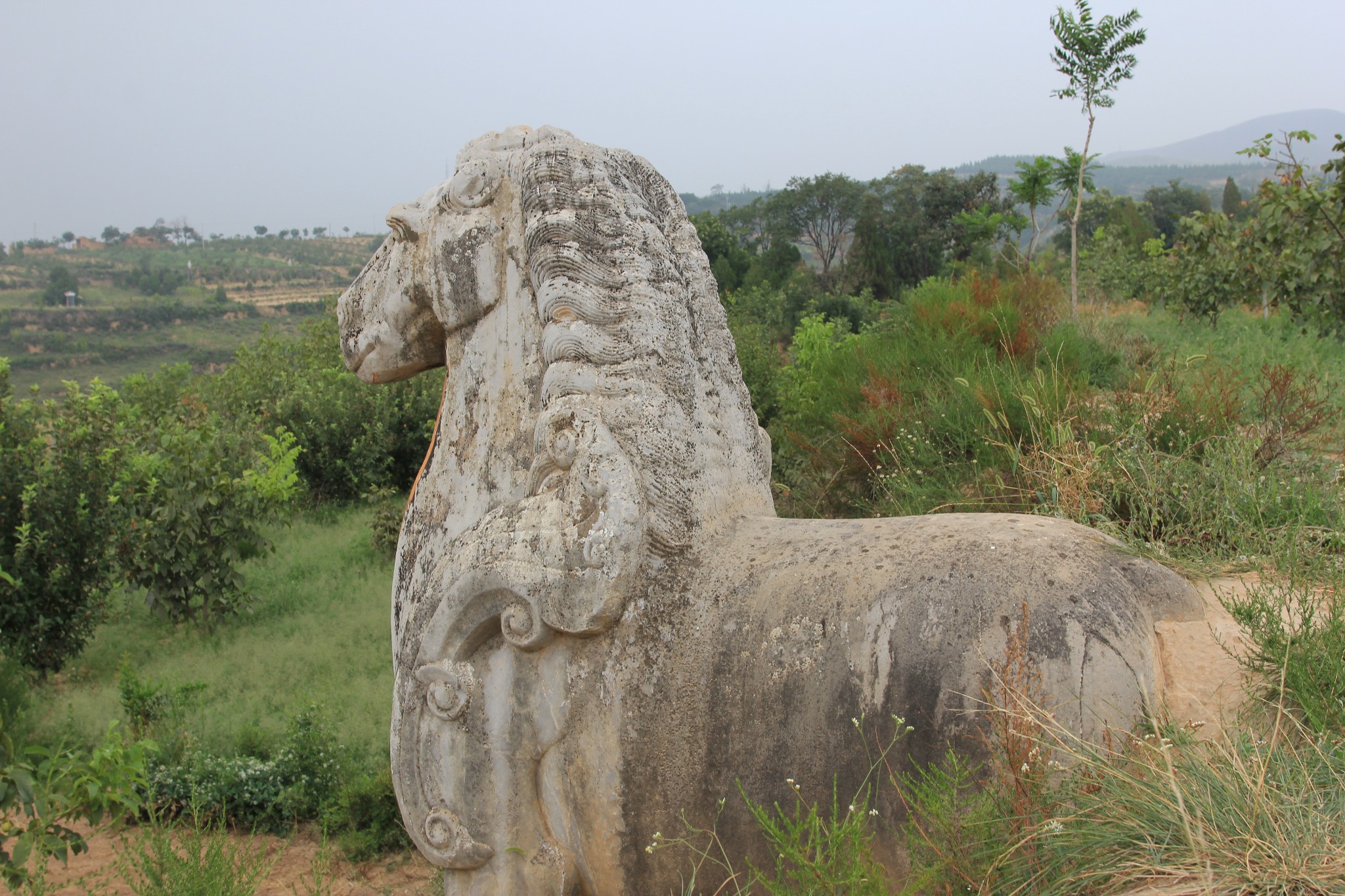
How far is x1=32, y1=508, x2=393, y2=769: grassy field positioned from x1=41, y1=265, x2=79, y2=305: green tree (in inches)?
1304

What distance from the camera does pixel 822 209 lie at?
44000 millimetres

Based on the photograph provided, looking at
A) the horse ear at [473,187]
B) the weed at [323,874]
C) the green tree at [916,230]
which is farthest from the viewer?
the green tree at [916,230]

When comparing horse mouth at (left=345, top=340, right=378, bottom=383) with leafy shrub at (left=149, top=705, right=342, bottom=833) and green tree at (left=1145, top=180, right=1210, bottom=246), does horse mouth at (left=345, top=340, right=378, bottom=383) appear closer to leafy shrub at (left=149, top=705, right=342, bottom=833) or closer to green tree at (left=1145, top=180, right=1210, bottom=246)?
leafy shrub at (left=149, top=705, right=342, bottom=833)

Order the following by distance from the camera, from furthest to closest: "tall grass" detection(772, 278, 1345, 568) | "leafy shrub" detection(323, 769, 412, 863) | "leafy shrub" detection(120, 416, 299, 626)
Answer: "leafy shrub" detection(120, 416, 299, 626), "leafy shrub" detection(323, 769, 412, 863), "tall grass" detection(772, 278, 1345, 568)

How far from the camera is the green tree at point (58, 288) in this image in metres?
35.5

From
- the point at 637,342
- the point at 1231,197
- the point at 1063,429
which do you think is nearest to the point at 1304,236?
the point at 1063,429

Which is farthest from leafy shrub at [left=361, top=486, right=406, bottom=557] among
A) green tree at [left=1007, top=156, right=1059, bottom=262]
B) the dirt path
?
green tree at [left=1007, top=156, right=1059, bottom=262]

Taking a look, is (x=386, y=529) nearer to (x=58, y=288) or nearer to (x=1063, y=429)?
(x=1063, y=429)

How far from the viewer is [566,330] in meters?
2.28

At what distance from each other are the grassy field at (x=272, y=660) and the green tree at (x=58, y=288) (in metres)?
33.1

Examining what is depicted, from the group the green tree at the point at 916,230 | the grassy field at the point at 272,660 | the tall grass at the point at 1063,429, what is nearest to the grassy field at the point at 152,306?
the grassy field at the point at 272,660

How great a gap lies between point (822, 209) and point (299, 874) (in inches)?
1681

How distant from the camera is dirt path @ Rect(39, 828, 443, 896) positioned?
3572mm

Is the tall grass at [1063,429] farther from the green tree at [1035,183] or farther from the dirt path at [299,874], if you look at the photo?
the green tree at [1035,183]
